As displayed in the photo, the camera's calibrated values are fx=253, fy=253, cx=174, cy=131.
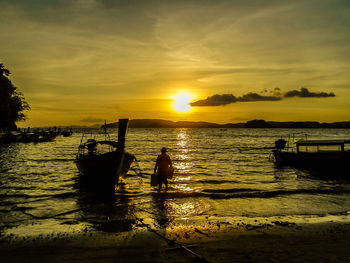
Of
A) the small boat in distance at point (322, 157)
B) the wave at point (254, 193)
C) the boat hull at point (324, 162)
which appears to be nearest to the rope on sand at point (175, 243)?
the wave at point (254, 193)

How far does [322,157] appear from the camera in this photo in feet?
97.2

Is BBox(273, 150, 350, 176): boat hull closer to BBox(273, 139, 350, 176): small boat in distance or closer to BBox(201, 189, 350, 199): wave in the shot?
BBox(273, 139, 350, 176): small boat in distance

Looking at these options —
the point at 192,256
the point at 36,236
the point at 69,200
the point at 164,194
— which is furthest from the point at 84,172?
the point at 192,256

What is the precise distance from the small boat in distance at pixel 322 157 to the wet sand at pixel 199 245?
2211cm

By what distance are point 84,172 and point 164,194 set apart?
27.5ft

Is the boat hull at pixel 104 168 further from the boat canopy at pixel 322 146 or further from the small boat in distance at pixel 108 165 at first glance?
the boat canopy at pixel 322 146

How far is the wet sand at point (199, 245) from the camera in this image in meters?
6.98

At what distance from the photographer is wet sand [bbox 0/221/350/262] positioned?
698 centimetres

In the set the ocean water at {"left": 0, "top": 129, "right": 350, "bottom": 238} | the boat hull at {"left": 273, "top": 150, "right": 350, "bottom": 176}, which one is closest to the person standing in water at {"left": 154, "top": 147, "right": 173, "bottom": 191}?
the ocean water at {"left": 0, "top": 129, "right": 350, "bottom": 238}

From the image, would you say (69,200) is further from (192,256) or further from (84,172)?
(192,256)

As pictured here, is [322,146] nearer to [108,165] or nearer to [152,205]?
[152,205]

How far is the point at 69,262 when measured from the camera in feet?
22.3

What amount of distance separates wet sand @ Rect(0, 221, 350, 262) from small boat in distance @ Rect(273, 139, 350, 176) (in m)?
22.1

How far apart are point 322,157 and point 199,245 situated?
90.0ft
